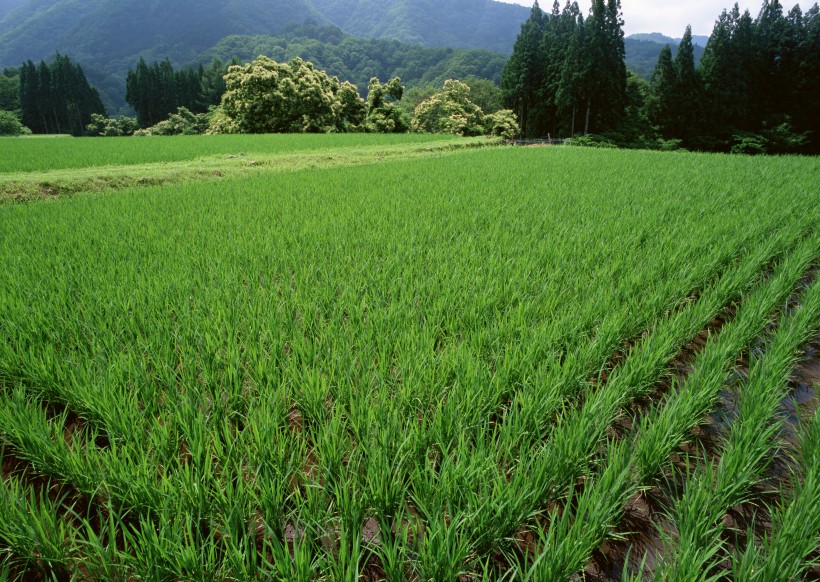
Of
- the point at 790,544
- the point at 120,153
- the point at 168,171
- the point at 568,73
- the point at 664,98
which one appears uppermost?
the point at 568,73

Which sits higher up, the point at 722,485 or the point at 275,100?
the point at 275,100

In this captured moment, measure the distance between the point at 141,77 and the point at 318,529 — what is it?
182 feet

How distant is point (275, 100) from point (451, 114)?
12.1 m

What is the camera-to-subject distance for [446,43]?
193875 mm

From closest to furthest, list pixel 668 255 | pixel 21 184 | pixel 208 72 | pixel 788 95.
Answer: pixel 668 255
pixel 21 184
pixel 788 95
pixel 208 72

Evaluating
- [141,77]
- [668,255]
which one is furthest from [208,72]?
[668,255]

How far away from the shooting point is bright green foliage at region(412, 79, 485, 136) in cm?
3017

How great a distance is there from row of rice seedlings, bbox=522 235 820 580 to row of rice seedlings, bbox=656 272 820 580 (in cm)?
12

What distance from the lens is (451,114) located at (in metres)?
30.9

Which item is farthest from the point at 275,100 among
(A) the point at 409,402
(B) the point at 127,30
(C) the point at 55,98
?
(B) the point at 127,30

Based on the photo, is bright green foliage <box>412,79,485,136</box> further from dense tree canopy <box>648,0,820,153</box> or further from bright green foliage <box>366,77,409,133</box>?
dense tree canopy <box>648,0,820,153</box>

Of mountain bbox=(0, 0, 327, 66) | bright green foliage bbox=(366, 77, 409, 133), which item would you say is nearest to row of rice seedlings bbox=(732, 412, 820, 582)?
bright green foliage bbox=(366, 77, 409, 133)

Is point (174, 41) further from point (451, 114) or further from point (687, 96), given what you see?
point (687, 96)

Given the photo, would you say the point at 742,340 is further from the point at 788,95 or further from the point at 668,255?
the point at 788,95
